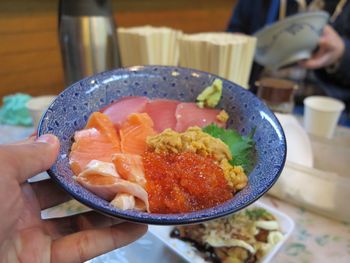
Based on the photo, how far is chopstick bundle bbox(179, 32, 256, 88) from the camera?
3.88ft

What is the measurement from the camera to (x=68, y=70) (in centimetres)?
130

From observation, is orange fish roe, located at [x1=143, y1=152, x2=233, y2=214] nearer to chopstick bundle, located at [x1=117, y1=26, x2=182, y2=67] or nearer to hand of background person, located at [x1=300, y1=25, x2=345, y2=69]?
chopstick bundle, located at [x1=117, y1=26, x2=182, y2=67]

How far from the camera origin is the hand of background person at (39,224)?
Answer: 508 millimetres

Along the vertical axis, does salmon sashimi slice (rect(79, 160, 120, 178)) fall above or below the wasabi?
below

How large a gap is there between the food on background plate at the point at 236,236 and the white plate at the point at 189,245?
12 millimetres

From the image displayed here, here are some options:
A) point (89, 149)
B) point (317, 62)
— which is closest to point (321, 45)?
point (317, 62)

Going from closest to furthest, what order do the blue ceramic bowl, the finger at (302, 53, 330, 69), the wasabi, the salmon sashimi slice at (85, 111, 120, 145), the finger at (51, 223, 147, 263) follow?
the blue ceramic bowl → the finger at (51, 223, 147, 263) → the salmon sashimi slice at (85, 111, 120, 145) → the wasabi → the finger at (302, 53, 330, 69)

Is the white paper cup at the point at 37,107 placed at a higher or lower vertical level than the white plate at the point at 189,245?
higher

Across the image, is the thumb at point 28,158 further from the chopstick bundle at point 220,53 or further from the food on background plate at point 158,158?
the chopstick bundle at point 220,53

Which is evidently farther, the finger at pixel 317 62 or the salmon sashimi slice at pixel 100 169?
the finger at pixel 317 62

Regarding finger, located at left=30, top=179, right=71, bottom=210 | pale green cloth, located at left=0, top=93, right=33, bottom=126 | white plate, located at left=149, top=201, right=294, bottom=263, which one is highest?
finger, located at left=30, top=179, right=71, bottom=210

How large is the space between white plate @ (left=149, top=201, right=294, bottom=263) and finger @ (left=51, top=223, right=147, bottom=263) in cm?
15

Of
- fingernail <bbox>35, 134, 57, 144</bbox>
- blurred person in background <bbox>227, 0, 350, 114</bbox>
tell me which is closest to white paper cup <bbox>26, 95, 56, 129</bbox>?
fingernail <bbox>35, 134, 57, 144</bbox>

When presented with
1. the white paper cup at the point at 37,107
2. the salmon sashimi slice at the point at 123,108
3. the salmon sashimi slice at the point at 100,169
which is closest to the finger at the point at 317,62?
the salmon sashimi slice at the point at 123,108
